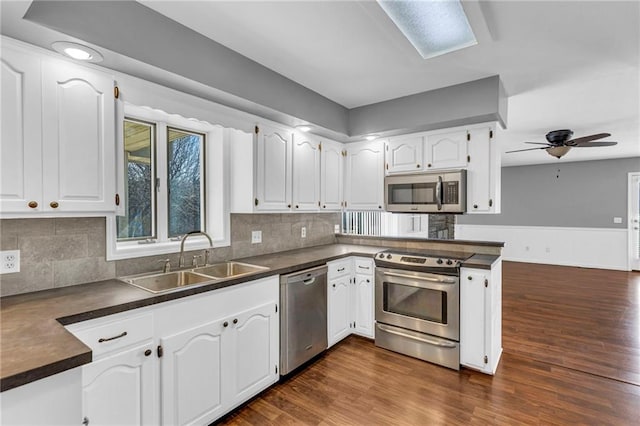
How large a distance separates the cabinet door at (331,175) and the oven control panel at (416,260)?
85 centimetres

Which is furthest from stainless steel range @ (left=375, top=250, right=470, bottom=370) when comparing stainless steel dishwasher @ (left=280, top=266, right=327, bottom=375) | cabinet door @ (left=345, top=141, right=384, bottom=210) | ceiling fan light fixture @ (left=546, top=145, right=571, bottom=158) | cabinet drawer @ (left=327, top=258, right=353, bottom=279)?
ceiling fan light fixture @ (left=546, top=145, right=571, bottom=158)

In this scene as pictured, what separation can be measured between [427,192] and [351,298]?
1.37 meters

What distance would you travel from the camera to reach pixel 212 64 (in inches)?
83.4

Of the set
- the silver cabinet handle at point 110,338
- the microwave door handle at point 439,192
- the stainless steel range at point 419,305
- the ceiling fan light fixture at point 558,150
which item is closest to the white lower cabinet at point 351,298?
the stainless steel range at point 419,305

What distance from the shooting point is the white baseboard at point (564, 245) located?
6.73m

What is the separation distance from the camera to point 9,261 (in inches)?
63.6

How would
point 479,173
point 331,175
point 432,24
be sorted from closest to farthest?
point 432,24 → point 479,173 → point 331,175

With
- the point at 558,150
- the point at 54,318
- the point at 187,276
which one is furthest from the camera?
the point at 558,150

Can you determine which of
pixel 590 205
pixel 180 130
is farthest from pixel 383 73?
pixel 590 205

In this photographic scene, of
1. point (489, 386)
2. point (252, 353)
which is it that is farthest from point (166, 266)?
point (489, 386)

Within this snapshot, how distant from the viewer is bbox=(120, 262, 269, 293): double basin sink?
6.68 ft

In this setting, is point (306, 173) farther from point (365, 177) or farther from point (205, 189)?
point (205, 189)

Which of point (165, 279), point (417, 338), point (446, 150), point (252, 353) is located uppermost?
point (446, 150)

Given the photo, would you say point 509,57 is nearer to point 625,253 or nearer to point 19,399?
point 19,399
